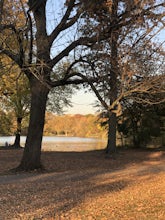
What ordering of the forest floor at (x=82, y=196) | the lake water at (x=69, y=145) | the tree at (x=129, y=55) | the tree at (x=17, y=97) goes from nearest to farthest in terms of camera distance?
1. the forest floor at (x=82, y=196)
2. the tree at (x=129, y=55)
3. the tree at (x=17, y=97)
4. the lake water at (x=69, y=145)

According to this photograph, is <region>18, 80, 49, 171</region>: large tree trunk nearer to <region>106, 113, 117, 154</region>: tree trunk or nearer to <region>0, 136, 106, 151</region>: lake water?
<region>106, 113, 117, 154</region>: tree trunk

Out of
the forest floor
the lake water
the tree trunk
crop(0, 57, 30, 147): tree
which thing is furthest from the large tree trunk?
the lake water

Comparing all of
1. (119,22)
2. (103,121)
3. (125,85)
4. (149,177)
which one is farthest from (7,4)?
(103,121)


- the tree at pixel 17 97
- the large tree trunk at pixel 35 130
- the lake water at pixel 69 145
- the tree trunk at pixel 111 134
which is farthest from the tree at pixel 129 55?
the lake water at pixel 69 145

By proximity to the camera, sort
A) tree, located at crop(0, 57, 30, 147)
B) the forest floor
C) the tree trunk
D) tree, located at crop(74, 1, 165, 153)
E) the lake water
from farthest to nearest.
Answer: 1. the lake water
2. tree, located at crop(0, 57, 30, 147)
3. the tree trunk
4. tree, located at crop(74, 1, 165, 153)
5. the forest floor

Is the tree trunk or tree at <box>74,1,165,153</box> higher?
tree at <box>74,1,165,153</box>

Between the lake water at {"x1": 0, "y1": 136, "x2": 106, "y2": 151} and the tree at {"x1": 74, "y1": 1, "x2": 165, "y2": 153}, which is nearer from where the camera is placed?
the tree at {"x1": 74, "y1": 1, "x2": 165, "y2": 153}

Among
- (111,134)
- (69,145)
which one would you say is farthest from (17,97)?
(69,145)

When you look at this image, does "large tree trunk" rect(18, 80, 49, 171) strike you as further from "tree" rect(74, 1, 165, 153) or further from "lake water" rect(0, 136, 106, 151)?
"lake water" rect(0, 136, 106, 151)

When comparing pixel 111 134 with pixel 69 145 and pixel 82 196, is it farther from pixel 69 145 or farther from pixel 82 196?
pixel 69 145

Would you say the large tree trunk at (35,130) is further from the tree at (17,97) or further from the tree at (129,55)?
the tree at (17,97)

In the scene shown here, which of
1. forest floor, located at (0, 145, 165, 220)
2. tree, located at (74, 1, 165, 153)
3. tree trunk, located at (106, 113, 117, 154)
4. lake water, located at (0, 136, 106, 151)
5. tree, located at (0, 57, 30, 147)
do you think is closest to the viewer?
forest floor, located at (0, 145, 165, 220)

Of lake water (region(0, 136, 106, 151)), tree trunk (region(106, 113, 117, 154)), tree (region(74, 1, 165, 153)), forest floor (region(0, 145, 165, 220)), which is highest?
tree (region(74, 1, 165, 153))

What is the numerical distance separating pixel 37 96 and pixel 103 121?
16.2 m
